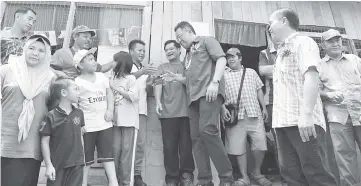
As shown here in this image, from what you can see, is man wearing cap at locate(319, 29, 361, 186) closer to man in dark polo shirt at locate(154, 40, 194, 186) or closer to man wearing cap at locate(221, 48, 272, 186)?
man wearing cap at locate(221, 48, 272, 186)

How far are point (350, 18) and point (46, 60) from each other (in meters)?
5.54

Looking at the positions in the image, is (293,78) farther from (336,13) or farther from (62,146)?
(336,13)

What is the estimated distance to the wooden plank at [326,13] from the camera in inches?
240

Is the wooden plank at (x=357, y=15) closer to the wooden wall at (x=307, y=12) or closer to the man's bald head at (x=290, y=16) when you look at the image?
the wooden wall at (x=307, y=12)

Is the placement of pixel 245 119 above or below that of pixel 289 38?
below

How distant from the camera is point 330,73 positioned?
4270mm

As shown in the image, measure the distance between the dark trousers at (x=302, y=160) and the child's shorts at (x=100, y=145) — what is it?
172cm

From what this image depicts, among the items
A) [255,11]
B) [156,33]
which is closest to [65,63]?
[156,33]

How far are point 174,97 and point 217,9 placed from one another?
2437mm

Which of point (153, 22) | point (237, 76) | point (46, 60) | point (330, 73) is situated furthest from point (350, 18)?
point (46, 60)

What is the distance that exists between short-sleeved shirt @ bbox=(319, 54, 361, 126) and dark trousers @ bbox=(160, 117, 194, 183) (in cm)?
178

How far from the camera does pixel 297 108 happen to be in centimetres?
256

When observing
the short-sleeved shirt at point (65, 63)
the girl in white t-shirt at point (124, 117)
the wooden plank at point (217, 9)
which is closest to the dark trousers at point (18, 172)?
the girl in white t-shirt at point (124, 117)

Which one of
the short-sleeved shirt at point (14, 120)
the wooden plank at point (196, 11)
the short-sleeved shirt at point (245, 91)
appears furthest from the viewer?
the wooden plank at point (196, 11)
